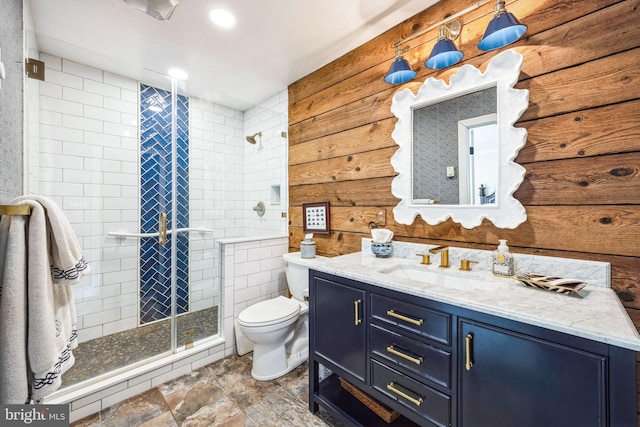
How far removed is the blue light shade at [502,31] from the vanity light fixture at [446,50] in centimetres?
15

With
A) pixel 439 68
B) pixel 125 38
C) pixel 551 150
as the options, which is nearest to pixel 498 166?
pixel 551 150

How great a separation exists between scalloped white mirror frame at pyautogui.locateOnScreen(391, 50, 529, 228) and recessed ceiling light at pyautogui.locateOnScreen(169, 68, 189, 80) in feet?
6.29

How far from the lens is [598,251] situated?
1155mm

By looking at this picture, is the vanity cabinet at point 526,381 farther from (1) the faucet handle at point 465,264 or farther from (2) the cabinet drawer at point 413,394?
(1) the faucet handle at point 465,264

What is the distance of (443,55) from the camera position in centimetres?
149

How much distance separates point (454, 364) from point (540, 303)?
37 cm

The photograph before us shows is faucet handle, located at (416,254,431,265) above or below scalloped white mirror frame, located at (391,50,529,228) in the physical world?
below

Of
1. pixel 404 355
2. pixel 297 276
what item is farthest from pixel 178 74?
pixel 404 355

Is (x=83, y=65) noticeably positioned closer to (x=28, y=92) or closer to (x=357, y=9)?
(x=28, y=92)

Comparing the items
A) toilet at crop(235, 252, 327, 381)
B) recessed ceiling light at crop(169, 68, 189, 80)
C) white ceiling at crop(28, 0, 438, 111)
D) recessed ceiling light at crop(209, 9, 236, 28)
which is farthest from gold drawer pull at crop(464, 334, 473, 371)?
recessed ceiling light at crop(169, 68, 189, 80)

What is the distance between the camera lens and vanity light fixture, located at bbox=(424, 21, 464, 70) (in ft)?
4.66

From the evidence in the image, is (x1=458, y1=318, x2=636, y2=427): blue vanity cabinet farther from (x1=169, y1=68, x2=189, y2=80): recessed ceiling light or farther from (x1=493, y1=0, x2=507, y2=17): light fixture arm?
(x1=169, y1=68, x2=189, y2=80): recessed ceiling light

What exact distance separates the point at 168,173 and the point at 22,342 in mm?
1833

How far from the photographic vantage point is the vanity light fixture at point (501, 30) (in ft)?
3.94
